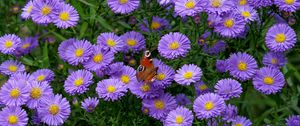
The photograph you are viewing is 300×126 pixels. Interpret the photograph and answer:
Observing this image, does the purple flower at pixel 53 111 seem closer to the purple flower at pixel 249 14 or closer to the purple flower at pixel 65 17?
the purple flower at pixel 65 17

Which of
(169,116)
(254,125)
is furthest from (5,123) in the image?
(254,125)

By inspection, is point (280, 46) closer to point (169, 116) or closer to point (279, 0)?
point (279, 0)

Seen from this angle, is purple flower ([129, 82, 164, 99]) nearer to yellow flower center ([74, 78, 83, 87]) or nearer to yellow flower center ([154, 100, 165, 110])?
yellow flower center ([154, 100, 165, 110])

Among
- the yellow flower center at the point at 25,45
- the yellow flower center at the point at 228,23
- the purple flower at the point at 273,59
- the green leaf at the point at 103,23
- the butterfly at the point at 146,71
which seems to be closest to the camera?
the butterfly at the point at 146,71

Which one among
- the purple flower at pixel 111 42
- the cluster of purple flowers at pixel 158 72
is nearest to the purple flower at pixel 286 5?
the cluster of purple flowers at pixel 158 72

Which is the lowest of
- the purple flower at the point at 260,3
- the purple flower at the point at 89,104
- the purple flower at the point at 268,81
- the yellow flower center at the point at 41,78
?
the purple flower at the point at 268,81

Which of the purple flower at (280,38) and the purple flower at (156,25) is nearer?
the purple flower at (280,38)

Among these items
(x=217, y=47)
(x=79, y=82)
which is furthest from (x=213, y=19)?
(x=79, y=82)
